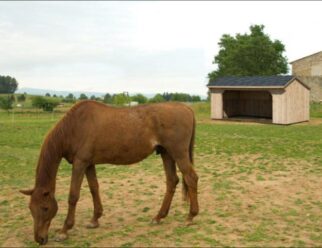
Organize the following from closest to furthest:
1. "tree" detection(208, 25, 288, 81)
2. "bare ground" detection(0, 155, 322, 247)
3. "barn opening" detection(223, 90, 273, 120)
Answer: "bare ground" detection(0, 155, 322, 247) < "barn opening" detection(223, 90, 273, 120) < "tree" detection(208, 25, 288, 81)

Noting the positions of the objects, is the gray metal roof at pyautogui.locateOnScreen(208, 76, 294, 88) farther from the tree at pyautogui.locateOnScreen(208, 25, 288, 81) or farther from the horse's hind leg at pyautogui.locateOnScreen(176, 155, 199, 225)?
the tree at pyautogui.locateOnScreen(208, 25, 288, 81)

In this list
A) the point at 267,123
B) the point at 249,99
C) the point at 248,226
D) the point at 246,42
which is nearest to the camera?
the point at 248,226

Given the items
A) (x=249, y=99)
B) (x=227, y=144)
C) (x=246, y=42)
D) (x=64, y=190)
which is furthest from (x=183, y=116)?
(x=246, y=42)

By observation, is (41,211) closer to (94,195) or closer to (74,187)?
→ (74,187)

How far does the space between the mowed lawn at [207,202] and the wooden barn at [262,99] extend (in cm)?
1106

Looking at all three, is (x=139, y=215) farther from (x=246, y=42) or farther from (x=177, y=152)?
(x=246, y=42)

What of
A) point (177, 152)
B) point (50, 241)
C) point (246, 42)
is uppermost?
point (246, 42)

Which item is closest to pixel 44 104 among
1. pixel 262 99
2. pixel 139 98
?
pixel 262 99

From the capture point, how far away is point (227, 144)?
16.0 metres

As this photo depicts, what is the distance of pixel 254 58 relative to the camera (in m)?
52.4

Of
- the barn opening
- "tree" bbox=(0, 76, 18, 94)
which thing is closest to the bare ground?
the barn opening

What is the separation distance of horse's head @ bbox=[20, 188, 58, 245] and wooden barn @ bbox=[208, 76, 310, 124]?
2149 centimetres

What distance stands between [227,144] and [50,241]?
36.8ft

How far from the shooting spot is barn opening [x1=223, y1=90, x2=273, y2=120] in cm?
3036
